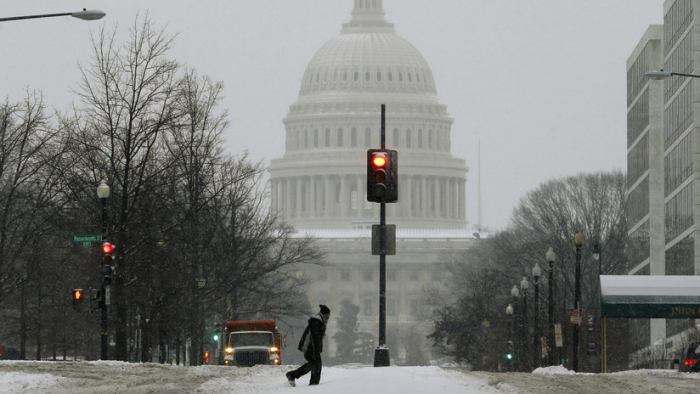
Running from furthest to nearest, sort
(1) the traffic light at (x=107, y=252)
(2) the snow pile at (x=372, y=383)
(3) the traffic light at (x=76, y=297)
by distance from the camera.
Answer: (3) the traffic light at (x=76, y=297)
(1) the traffic light at (x=107, y=252)
(2) the snow pile at (x=372, y=383)

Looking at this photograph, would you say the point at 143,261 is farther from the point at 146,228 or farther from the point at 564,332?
the point at 564,332

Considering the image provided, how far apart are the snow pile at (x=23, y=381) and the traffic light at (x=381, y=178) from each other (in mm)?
6588

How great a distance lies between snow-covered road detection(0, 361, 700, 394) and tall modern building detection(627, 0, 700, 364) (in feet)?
147

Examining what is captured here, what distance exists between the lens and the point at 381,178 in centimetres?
3419

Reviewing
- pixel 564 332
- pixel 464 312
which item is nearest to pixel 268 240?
pixel 564 332

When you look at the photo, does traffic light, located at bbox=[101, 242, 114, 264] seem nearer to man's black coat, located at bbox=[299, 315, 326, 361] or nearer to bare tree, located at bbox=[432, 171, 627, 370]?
man's black coat, located at bbox=[299, 315, 326, 361]

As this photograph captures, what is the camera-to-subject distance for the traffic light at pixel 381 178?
34.0 metres

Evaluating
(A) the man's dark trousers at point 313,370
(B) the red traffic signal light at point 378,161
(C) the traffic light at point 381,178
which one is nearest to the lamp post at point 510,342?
(C) the traffic light at point 381,178

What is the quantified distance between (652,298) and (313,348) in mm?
25258

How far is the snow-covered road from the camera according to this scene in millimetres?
29750

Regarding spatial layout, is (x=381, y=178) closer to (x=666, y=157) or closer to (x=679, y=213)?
(x=679, y=213)

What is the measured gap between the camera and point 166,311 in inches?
2478

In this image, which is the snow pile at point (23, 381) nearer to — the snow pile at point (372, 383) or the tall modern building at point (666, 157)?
the snow pile at point (372, 383)

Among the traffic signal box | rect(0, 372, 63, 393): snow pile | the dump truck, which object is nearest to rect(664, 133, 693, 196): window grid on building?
the dump truck
